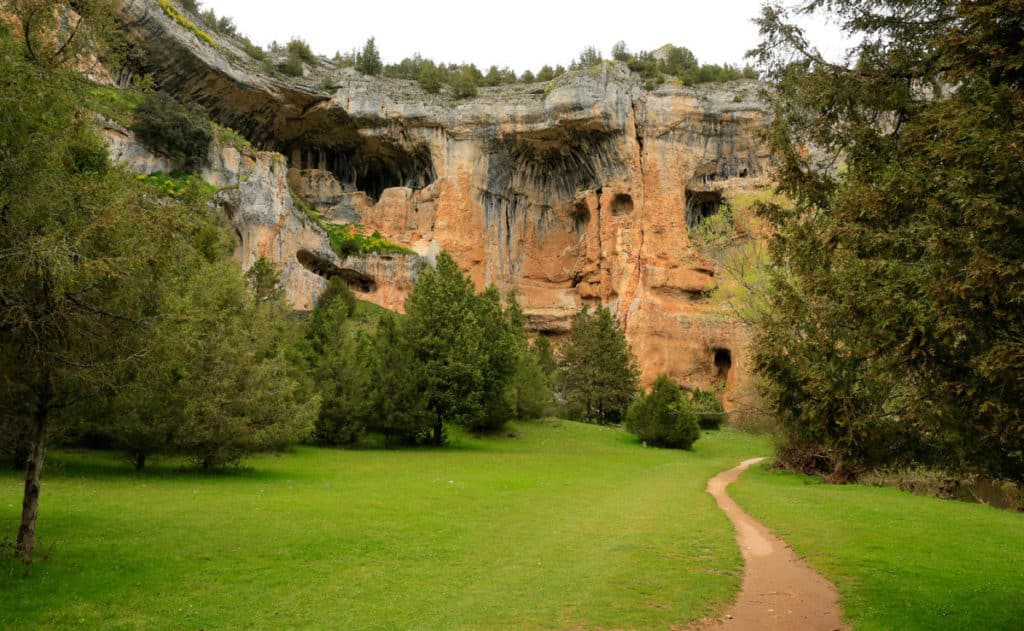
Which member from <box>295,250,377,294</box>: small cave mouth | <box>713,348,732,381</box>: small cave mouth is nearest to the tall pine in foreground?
<box>295,250,377,294</box>: small cave mouth

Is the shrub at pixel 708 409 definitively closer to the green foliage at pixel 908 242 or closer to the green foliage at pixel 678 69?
the green foliage at pixel 678 69

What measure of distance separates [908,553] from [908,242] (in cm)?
766

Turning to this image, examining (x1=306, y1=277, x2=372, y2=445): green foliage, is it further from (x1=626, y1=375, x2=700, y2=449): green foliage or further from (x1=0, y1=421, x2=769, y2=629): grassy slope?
(x1=626, y1=375, x2=700, y2=449): green foliage

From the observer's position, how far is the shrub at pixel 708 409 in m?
52.2

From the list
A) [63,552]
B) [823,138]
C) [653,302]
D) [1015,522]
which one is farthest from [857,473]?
[653,302]

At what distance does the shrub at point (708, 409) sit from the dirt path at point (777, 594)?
40.1 meters

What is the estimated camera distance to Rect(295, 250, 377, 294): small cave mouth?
54156 mm

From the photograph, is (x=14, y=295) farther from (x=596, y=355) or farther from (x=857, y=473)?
(x=596, y=355)

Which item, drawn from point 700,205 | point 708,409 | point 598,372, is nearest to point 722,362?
point 708,409

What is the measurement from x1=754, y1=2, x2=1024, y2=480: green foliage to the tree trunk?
9.89 meters

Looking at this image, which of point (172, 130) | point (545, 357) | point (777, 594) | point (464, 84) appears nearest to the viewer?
point (777, 594)

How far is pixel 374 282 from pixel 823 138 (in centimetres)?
5237

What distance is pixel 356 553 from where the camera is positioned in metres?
10.5

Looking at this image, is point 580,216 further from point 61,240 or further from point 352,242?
point 61,240
